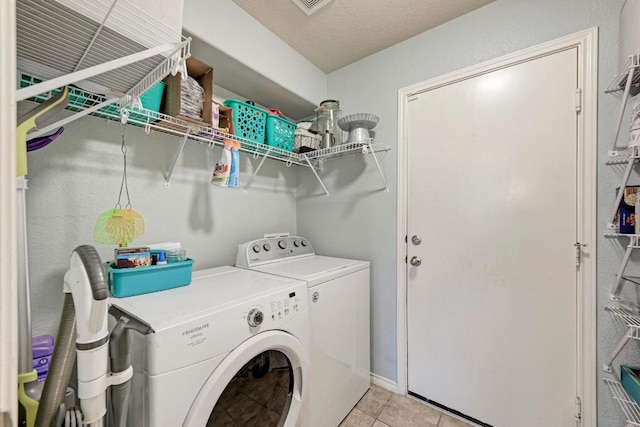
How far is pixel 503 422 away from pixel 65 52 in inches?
103

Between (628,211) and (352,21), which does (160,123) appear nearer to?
(352,21)

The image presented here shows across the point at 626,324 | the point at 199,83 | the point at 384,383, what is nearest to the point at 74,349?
the point at 199,83

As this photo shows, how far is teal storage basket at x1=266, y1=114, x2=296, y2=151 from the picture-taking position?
5.81ft

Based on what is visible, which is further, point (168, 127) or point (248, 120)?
point (248, 120)

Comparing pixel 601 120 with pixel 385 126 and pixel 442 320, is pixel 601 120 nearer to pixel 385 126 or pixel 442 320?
pixel 385 126

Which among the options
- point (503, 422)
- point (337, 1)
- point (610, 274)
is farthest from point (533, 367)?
point (337, 1)

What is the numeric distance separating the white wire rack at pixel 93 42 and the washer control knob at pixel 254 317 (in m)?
0.87

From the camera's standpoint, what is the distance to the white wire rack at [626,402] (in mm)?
993

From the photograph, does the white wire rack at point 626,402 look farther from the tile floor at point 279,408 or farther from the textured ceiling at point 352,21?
the textured ceiling at point 352,21

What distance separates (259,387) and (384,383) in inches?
45.9

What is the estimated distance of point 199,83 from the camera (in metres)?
1.36

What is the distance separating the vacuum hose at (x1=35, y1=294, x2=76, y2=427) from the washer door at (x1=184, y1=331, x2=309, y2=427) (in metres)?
0.33

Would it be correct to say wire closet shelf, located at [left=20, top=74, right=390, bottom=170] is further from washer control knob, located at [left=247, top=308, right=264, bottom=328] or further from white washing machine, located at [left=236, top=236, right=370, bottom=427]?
washer control knob, located at [left=247, top=308, right=264, bottom=328]

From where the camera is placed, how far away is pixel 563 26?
50.9 inches
